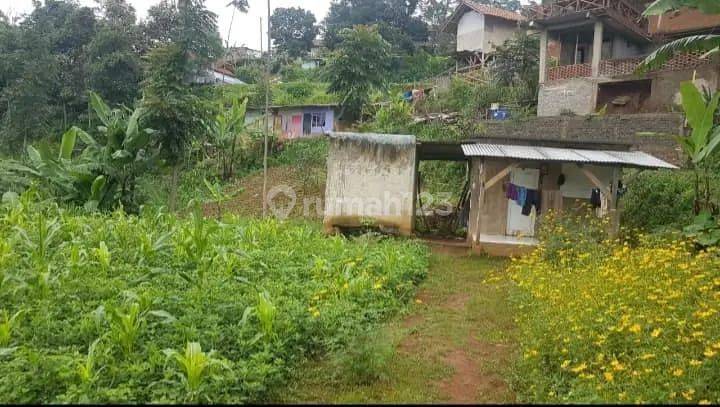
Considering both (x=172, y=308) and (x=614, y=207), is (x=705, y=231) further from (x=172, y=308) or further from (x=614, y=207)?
(x=172, y=308)

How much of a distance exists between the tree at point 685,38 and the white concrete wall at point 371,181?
477cm

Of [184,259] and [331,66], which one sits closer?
[184,259]

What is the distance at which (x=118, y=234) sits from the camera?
305 inches

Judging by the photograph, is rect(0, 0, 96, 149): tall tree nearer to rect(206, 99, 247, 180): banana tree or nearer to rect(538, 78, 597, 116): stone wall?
rect(206, 99, 247, 180): banana tree

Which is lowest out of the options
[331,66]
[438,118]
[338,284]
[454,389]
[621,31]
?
[454,389]

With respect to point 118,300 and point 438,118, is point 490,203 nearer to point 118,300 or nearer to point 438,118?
point 118,300

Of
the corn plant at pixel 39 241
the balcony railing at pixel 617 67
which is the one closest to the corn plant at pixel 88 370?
the corn plant at pixel 39 241

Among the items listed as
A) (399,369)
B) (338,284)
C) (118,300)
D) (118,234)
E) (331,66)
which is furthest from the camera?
(331,66)

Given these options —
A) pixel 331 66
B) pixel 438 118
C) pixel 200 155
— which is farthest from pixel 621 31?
pixel 200 155

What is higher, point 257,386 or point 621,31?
point 621,31

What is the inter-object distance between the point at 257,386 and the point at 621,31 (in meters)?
22.9


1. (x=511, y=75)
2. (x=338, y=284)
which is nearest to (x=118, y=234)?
(x=338, y=284)

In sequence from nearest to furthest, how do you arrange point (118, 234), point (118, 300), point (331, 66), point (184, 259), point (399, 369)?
point (399, 369)
point (118, 300)
point (184, 259)
point (118, 234)
point (331, 66)

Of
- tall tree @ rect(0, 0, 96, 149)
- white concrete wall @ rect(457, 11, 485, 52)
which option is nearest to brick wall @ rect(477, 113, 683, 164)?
white concrete wall @ rect(457, 11, 485, 52)
